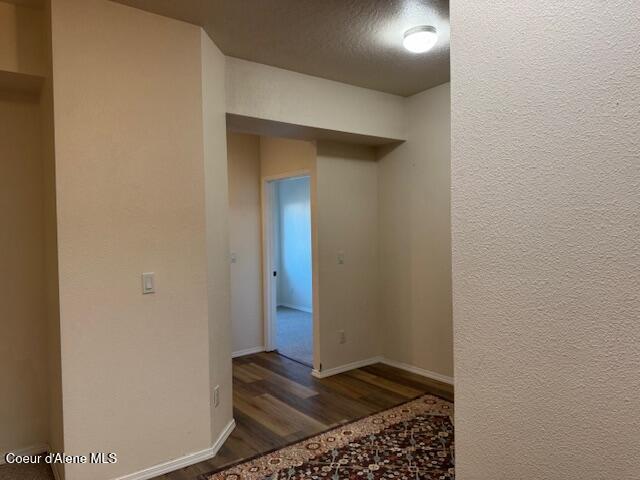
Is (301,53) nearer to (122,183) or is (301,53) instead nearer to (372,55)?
(372,55)

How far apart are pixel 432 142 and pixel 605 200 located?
3276mm

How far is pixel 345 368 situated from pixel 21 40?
361 cm

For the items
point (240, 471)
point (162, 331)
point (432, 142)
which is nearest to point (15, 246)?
point (162, 331)

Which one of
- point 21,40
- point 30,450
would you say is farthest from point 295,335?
point 21,40

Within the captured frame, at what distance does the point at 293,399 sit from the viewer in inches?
138

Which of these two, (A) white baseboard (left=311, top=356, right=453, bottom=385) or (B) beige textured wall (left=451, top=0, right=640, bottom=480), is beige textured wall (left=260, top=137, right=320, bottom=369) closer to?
(A) white baseboard (left=311, top=356, right=453, bottom=385)

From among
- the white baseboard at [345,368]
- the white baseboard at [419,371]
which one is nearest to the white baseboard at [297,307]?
the white baseboard at [345,368]

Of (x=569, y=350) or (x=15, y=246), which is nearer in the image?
(x=569, y=350)

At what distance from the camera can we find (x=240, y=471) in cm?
243

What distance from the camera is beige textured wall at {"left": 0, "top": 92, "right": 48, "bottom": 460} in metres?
2.59

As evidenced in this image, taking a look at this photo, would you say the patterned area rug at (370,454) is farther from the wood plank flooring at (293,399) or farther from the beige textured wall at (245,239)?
the beige textured wall at (245,239)

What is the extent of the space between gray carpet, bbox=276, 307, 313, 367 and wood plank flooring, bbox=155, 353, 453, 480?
0.79 ft

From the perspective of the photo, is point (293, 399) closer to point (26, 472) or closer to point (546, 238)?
point (26, 472)

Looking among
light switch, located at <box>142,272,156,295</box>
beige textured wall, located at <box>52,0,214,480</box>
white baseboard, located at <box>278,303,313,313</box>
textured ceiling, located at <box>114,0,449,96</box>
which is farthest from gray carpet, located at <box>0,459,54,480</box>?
white baseboard, located at <box>278,303,313,313</box>
